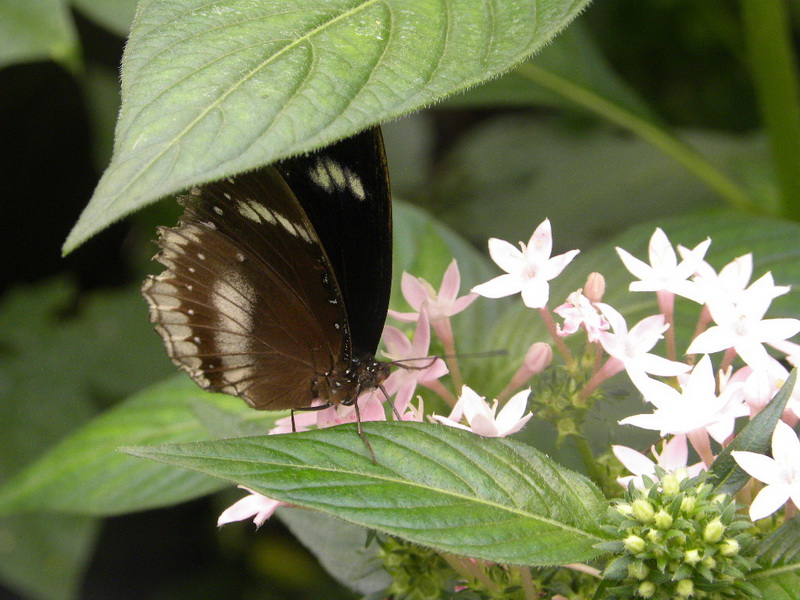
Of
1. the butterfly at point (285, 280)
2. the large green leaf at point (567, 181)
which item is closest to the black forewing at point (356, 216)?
the butterfly at point (285, 280)

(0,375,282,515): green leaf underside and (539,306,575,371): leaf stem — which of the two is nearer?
(539,306,575,371): leaf stem

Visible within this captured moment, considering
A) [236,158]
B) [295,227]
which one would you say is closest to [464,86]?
[236,158]

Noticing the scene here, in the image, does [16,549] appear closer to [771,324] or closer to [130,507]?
[130,507]

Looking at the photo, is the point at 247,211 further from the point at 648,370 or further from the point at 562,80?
the point at 562,80

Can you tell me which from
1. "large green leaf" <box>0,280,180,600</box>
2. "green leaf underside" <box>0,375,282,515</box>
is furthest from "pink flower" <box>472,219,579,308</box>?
"large green leaf" <box>0,280,180,600</box>

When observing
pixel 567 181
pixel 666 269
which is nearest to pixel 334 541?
pixel 666 269

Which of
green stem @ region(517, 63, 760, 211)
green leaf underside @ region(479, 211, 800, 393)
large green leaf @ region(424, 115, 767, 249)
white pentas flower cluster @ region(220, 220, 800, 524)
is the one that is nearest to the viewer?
white pentas flower cluster @ region(220, 220, 800, 524)

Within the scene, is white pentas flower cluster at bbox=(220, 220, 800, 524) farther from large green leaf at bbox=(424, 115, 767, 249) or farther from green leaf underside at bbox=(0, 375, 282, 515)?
large green leaf at bbox=(424, 115, 767, 249)
